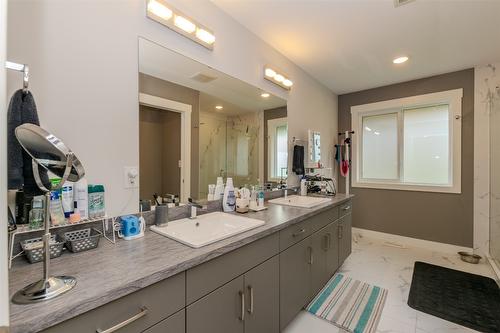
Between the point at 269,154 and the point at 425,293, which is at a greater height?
the point at 269,154

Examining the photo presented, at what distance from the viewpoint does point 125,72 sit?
4.11 feet

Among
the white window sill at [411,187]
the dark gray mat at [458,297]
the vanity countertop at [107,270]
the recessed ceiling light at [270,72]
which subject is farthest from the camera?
the white window sill at [411,187]

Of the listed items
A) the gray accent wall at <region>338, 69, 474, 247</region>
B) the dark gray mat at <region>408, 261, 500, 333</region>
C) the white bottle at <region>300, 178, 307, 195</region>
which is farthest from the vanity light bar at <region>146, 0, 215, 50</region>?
the gray accent wall at <region>338, 69, 474, 247</region>

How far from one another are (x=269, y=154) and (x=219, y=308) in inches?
64.5

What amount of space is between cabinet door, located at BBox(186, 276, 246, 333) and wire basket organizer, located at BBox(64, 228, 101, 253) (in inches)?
20.1

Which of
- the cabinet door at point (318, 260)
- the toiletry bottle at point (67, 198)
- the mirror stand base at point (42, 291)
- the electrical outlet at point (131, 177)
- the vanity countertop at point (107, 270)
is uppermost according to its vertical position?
→ the electrical outlet at point (131, 177)

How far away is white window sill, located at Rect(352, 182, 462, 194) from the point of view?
3.01m

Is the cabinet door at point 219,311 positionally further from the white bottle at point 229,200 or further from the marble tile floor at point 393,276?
the marble tile floor at point 393,276

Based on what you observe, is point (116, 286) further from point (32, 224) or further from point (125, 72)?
point (125, 72)

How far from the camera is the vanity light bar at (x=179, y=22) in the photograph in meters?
1.35

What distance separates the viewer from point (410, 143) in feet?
11.2

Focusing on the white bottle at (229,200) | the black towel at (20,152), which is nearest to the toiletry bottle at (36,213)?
the black towel at (20,152)

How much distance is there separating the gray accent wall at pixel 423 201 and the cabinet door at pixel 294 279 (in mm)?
2398

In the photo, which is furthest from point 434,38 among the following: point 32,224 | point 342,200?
point 32,224
